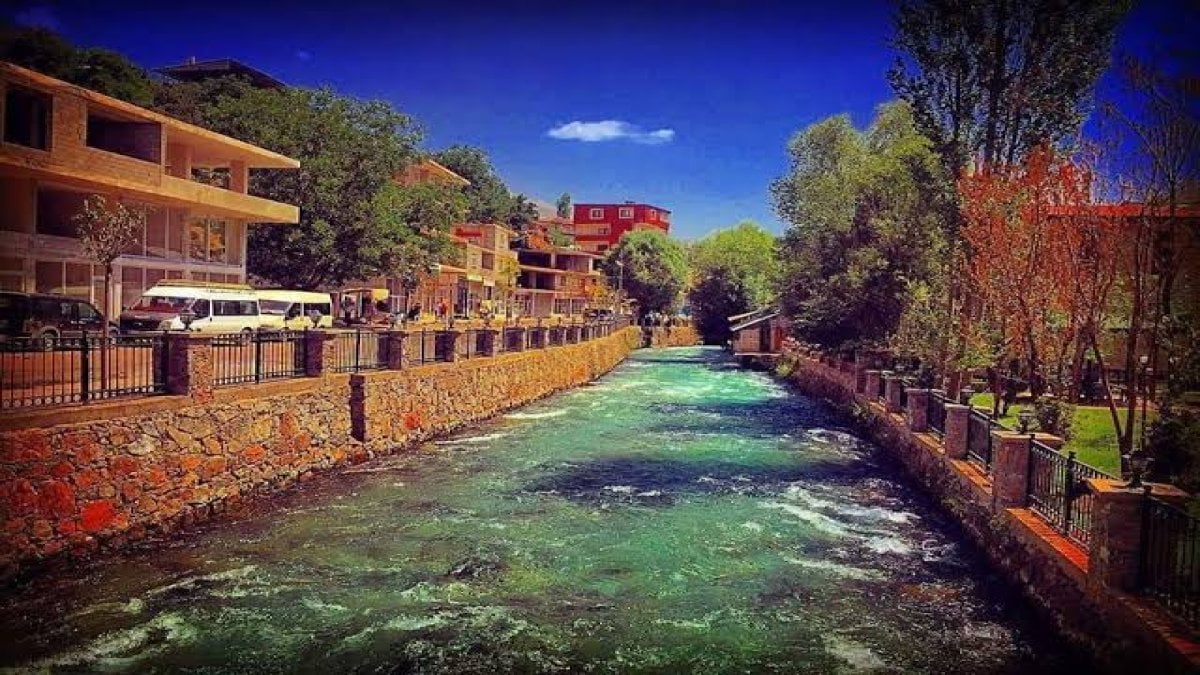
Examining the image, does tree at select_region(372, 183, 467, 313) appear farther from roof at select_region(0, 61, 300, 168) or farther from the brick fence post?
the brick fence post

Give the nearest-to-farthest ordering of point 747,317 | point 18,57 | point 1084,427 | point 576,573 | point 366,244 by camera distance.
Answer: point 576,573 → point 1084,427 → point 366,244 → point 18,57 → point 747,317

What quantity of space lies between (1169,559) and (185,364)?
47.1 ft

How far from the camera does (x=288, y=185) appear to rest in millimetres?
34781

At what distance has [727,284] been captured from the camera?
260ft

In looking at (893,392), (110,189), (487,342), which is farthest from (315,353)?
(893,392)

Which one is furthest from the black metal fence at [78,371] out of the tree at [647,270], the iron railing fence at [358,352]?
the tree at [647,270]

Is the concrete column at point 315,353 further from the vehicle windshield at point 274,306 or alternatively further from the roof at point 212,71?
the roof at point 212,71

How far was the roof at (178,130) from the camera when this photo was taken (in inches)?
870

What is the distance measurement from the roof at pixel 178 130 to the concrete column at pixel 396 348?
11.2 meters

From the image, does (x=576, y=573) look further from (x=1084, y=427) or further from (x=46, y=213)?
(x=46, y=213)

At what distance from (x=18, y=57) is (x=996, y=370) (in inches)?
1628

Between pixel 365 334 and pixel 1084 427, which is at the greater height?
pixel 365 334

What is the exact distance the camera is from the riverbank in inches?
312

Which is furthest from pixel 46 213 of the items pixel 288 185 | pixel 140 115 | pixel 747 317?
pixel 747 317
